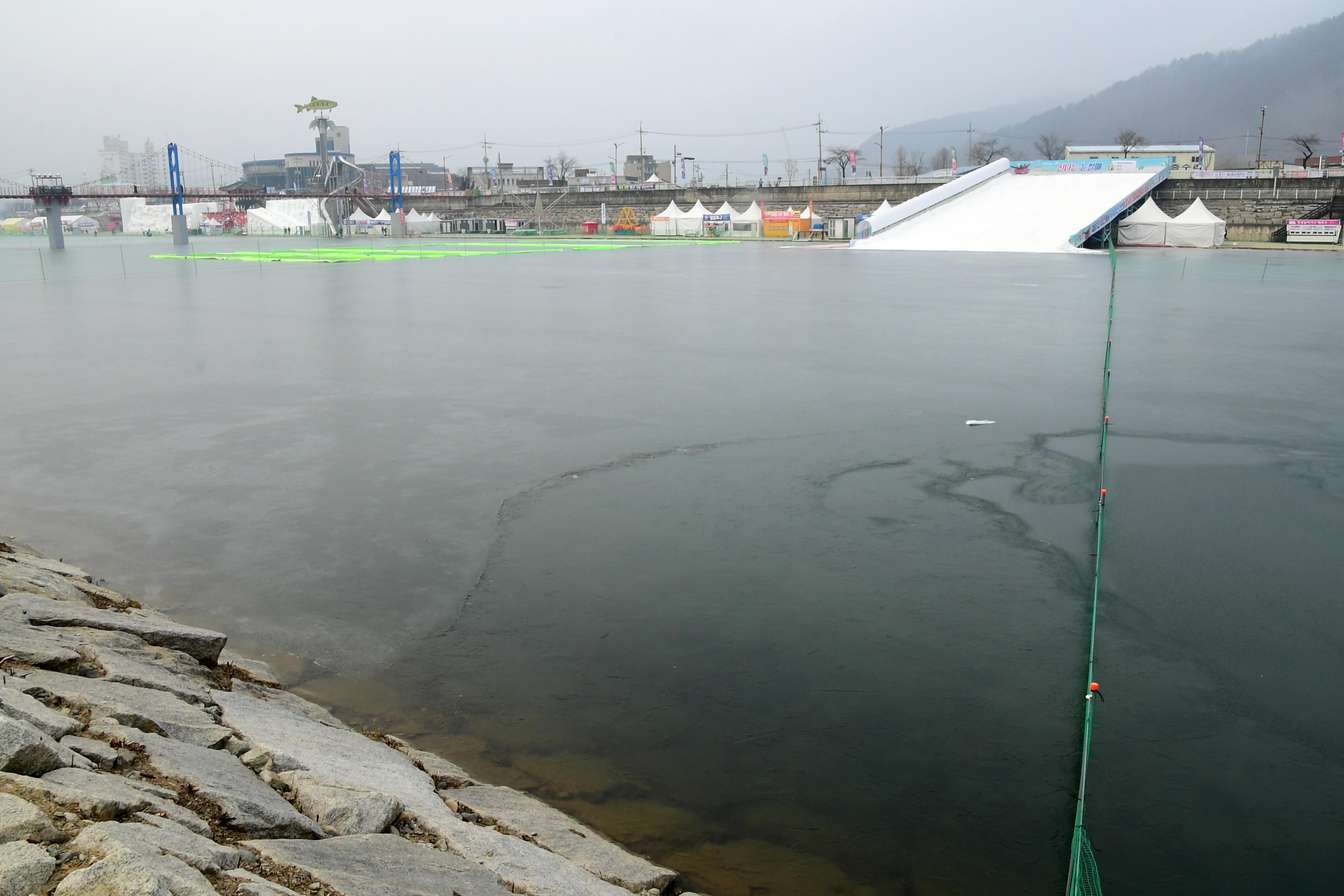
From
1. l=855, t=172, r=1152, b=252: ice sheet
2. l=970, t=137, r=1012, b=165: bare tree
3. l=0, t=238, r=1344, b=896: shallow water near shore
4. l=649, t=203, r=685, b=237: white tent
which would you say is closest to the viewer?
l=0, t=238, r=1344, b=896: shallow water near shore

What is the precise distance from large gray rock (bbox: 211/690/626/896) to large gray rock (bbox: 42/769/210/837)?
56 cm

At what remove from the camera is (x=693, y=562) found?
750 cm

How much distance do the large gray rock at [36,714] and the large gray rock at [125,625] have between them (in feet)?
4.78

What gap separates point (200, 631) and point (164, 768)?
197cm

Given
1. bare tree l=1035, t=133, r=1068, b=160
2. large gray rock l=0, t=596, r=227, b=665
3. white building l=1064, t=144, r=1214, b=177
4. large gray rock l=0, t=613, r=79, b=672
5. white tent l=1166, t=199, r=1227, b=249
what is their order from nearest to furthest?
large gray rock l=0, t=613, r=79, b=672 → large gray rock l=0, t=596, r=227, b=665 → white tent l=1166, t=199, r=1227, b=249 → white building l=1064, t=144, r=1214, b=177 → bare tree l=1035, t=133, r=1068, b=160

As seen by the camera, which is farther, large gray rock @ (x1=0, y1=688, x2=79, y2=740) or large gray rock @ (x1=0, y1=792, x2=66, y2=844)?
large gray rock @ (x1=0, y1=688, x2=79, y2=740)

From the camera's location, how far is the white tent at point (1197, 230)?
5153 centimetres

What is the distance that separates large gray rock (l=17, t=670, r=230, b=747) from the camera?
4.14 m

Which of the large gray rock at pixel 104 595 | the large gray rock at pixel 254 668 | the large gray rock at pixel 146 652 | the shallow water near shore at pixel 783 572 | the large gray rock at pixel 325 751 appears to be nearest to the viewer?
the large gray rock at pixel 325 751

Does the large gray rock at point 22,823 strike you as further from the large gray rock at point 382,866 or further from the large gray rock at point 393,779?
the large gray rock at point 393,779

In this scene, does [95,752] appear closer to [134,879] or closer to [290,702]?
[134,879]

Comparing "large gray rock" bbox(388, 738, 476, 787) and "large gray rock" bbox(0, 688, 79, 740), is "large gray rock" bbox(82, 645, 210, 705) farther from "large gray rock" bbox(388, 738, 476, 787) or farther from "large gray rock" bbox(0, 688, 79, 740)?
"large gray rock" bbox(388, 738, 476, 787)

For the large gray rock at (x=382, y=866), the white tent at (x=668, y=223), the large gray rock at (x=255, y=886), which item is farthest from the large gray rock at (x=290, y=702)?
the white tent at (x=668, y=223)

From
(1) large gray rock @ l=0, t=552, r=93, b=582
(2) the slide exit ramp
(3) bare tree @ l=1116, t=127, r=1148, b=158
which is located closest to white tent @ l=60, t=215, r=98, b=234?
(2) the slide exit ramp
